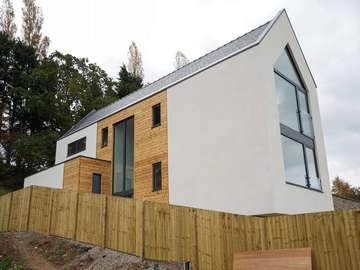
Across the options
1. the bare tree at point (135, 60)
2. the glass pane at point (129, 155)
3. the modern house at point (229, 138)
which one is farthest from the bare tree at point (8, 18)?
the glass pane at point (129, 155)

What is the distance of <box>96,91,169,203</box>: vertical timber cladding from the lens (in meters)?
14.2

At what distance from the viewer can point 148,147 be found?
1512cm

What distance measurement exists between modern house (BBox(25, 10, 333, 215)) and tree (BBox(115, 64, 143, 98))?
17.5 metres

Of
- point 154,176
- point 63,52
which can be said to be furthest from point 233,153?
point 63,52

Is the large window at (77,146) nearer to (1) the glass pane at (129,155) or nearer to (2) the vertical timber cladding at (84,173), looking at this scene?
(2) the vertical timber cladding at (84,173)

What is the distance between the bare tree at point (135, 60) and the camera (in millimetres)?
40562

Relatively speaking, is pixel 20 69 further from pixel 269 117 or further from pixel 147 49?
pixel 269 117

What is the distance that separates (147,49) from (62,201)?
33447mm

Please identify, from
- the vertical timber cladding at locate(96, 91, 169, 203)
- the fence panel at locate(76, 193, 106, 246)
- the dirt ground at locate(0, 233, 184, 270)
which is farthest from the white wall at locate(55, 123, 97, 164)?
the fence panel at locate(76, 193, 106, 246)

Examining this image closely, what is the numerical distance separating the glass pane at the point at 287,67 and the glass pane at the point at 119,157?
7.78 metres

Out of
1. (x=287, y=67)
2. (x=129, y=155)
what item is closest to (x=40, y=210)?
(x=129, y=155)

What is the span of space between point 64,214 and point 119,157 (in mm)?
6487

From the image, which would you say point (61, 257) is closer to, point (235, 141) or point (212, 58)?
point (235, 141)

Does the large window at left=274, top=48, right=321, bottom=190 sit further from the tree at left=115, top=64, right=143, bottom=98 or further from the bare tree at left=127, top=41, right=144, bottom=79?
the bare tree at left=127, top=41, right=144, bottom=79
